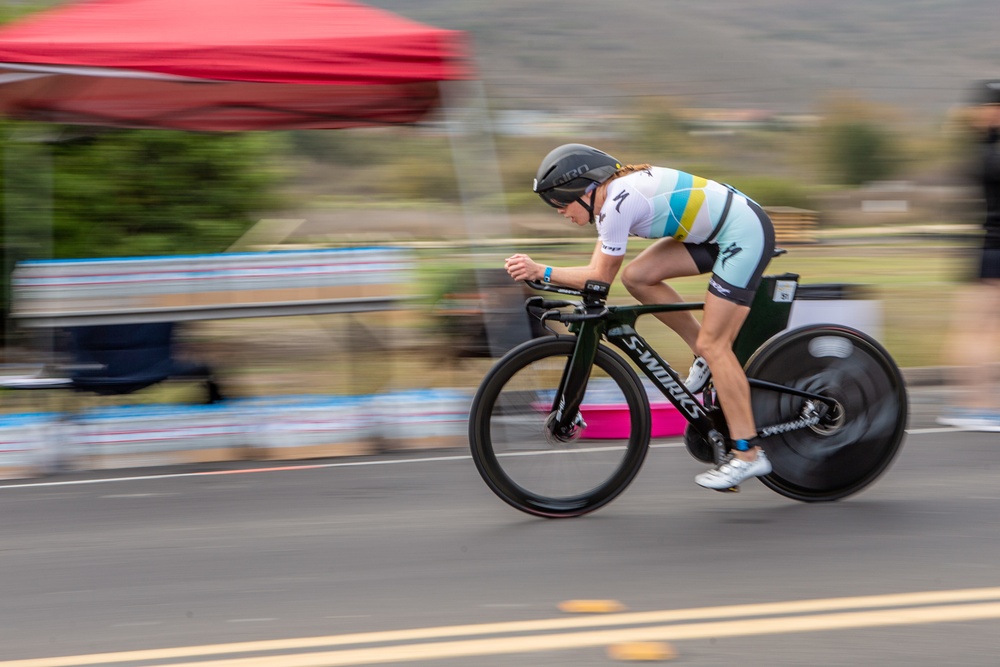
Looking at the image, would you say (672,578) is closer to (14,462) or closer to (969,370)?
(969,370)

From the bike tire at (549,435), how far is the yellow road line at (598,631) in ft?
3.83

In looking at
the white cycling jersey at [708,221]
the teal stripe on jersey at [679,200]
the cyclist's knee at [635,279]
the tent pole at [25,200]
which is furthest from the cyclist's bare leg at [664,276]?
the tent pole at [25,200]

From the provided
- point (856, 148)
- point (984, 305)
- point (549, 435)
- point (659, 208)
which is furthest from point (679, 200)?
point (856, 148)

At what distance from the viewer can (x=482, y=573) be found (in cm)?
466

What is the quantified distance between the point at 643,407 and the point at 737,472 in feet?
1.72

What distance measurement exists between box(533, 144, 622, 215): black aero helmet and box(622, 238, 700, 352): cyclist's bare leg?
42cm

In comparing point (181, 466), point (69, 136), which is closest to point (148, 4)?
point (69, 136)

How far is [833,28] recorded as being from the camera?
70.2 meters

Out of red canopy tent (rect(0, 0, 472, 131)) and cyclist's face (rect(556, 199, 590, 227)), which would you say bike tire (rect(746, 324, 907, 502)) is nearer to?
cyclist's face (rect(556, 199, 590, 227))

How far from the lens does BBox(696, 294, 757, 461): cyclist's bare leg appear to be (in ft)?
16.9

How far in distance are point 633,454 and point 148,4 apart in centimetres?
483

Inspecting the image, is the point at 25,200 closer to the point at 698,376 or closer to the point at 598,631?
the point at 698,376

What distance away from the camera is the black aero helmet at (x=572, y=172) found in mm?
5031

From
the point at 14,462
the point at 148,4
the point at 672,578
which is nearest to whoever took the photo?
the point at 672,578
